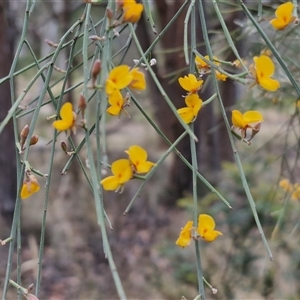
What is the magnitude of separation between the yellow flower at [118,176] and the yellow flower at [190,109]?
74 millimetres

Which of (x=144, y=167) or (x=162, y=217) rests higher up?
(x=144, y=167)

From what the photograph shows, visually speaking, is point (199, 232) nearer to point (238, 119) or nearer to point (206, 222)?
point (206, 222)

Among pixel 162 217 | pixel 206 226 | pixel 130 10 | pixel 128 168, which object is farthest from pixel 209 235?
pixel 162 217

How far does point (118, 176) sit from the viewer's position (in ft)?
1.20

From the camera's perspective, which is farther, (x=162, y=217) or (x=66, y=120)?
(x=162, y=217)

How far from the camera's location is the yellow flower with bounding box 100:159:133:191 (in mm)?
362

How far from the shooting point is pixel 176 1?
85.2 inches

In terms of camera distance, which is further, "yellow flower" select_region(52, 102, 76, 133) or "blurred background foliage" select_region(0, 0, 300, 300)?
"blurred background foliage" select_region(0, 0, 300, 300)

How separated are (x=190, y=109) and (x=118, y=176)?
9cm

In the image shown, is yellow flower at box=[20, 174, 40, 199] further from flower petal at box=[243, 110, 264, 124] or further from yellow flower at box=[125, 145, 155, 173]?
flower petal at box=[243, 110, 264, 124]

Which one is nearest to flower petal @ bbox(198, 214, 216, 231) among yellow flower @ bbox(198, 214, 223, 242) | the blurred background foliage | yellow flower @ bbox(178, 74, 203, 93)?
yellow flower @ bbox(198, 214, 223, 242)

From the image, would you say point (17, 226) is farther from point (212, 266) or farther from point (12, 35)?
point (12, 35)

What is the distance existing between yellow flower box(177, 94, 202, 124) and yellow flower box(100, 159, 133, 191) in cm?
7

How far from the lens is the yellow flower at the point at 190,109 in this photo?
0.40 m
